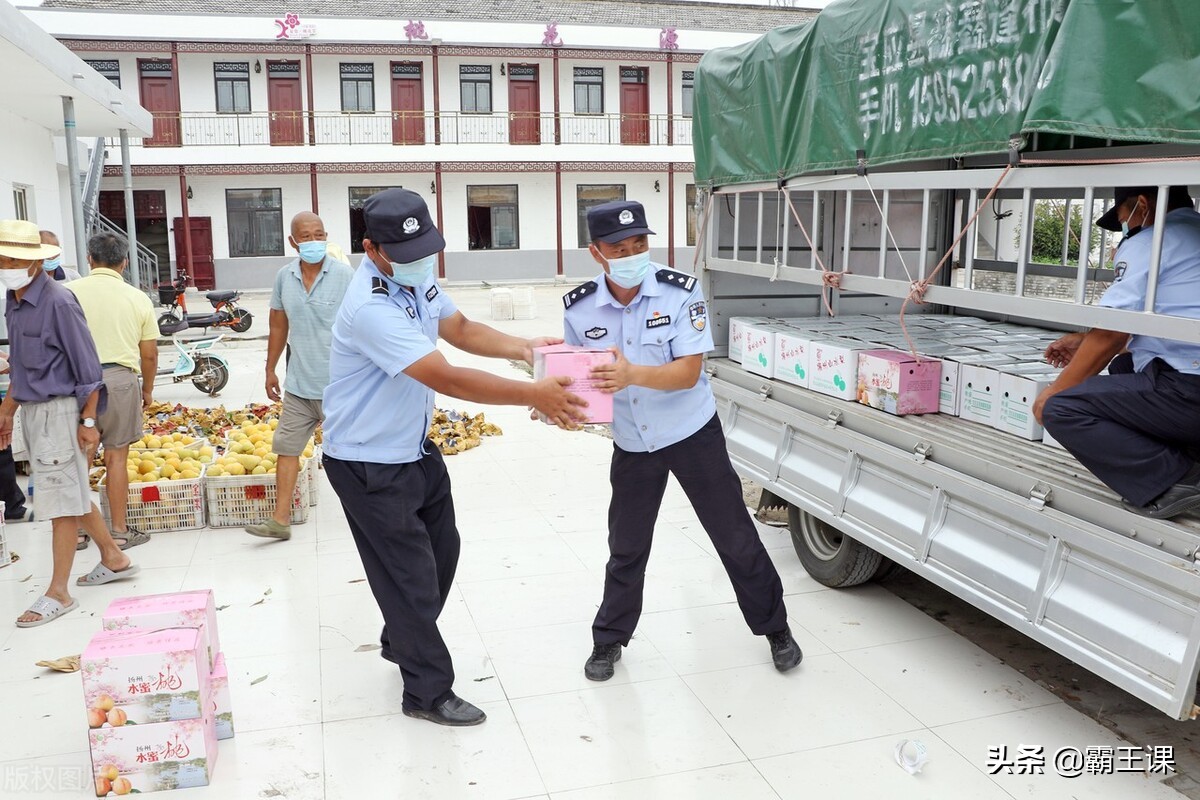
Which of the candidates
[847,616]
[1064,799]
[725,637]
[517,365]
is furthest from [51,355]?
[517,365]

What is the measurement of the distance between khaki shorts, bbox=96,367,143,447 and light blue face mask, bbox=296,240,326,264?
3.77ft

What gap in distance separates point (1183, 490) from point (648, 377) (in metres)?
1.75

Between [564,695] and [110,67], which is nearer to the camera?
[564,695]

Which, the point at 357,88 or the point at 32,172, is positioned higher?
the point at 357,88

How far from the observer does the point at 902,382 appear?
4.41 meters

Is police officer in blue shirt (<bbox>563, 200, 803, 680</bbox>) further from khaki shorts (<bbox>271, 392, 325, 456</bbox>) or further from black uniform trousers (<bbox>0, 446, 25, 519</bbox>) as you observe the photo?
black uniform trousers (<bbox>0, 446, 25, 519</bbox>)

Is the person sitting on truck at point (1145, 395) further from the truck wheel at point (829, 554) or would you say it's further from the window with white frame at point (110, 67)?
the window with white frame at point (110, 67)

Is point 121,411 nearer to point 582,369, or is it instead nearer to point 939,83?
point 582,369

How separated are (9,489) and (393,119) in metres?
23.1

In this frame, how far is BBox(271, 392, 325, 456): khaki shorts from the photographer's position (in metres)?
5.46

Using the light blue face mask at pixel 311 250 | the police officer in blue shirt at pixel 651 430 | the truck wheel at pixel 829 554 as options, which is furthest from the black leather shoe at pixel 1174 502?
the light blue face mask at pixel 311 250

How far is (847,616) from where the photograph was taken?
4508mm

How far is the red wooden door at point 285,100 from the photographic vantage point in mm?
26766

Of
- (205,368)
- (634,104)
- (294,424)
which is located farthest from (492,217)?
(294,424)
